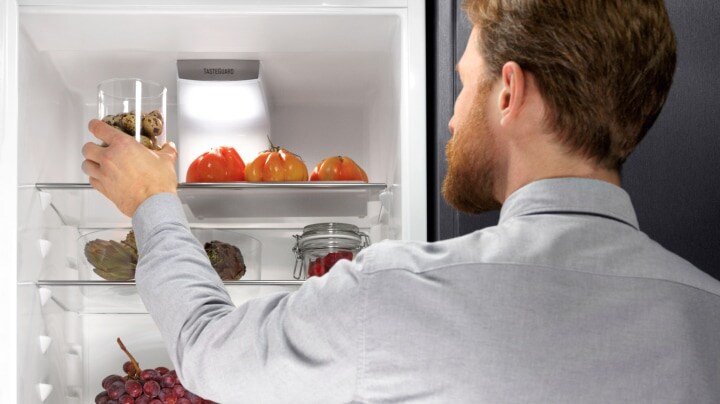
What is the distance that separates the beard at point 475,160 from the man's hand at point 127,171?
1.24 ft

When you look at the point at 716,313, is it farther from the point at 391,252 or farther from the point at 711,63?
the point at 711,63

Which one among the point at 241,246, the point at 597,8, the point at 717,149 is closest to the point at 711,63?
the point at 717,149

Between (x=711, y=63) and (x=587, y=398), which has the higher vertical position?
(x=711, y=63)

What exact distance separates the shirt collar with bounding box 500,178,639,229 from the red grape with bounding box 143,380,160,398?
940 millimetres

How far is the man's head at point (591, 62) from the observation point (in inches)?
37.2

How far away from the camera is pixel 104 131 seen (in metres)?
1.25

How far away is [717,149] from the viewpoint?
119 centimetres

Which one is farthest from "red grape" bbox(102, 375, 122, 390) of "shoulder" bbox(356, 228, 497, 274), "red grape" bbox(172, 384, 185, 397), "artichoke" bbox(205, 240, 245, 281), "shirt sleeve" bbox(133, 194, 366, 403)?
"shoulder" bbox(356, 228, 497, 274)

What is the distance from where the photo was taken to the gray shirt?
2.73 feet

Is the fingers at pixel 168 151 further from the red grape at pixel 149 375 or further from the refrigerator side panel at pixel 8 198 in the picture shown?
the red grape at pixel 149 375

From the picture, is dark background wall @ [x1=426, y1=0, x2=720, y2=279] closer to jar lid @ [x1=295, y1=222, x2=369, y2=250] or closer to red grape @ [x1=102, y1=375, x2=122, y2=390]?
jar lid @ [x1=295, y1=222, x2=369, y2=250]

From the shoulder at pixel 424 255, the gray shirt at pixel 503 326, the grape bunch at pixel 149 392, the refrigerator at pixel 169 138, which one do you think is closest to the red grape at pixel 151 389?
A: the grape bunch at pixel 149 392

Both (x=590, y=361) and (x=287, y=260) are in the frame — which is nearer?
(x=590, y=361)

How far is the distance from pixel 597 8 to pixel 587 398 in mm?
416
